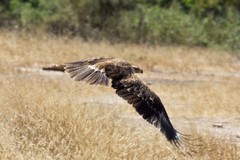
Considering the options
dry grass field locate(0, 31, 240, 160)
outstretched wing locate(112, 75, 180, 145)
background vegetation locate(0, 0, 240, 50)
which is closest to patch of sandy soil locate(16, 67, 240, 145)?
dry grass field locate(0, 31, 240, 160)

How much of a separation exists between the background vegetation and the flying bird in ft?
59.4

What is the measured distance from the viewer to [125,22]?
27.9 metres

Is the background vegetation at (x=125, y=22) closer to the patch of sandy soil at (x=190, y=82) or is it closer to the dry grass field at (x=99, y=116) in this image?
the patch of sandy soil at (x=190, y=82)

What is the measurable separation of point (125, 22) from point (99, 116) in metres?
18.8

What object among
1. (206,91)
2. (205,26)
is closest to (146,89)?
(206,91)

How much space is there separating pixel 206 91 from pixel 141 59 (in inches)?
250

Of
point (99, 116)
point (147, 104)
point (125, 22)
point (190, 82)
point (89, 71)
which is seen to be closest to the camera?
point (147, 104)

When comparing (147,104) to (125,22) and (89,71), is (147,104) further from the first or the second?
(125,22)

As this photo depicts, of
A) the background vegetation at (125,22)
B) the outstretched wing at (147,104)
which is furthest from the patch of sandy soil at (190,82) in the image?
the background vegetation at (125,22)

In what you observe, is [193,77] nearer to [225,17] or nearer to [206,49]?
[206,49]

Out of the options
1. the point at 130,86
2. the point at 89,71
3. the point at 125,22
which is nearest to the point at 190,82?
the point at 125,22

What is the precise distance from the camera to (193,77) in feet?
66.1

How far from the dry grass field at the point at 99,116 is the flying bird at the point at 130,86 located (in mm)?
475

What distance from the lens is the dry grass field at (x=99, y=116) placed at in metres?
7.88
